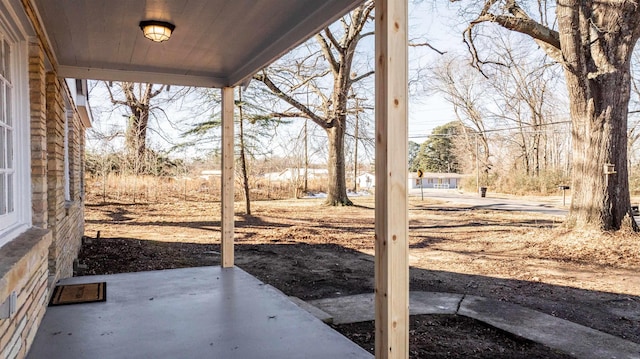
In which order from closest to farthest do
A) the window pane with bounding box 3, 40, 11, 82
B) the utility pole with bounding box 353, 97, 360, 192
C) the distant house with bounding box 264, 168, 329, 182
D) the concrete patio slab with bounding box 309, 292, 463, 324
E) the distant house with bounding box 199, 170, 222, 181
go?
1. the window pane with bounding box 3, 40, 11, 82
2. the concrete patio slab with bounding box 309, 292, 463, 324
3. the utility pole with bounding box 353, 97, 360, 192
4. the distant house with bounding box 199, 170, 222, 181
5. the distant house with bounding box 264, 168, 329, 182

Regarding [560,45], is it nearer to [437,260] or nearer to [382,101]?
[437,260]

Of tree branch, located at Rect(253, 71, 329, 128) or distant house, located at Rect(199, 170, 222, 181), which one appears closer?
tree branch, located at Rect(253, 71, 329, 128)

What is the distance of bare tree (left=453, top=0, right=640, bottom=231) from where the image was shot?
26.3 feet

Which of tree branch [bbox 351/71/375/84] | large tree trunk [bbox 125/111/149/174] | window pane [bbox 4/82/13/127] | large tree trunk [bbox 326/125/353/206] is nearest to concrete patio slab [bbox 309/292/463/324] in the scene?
window pane [bbox 4/82/13/127]

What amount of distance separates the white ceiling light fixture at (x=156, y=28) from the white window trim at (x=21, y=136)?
0.79 meters

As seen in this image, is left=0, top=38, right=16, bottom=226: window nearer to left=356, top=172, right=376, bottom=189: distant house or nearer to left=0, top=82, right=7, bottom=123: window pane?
left=0, top=82, right=7, bottom=123: window pane

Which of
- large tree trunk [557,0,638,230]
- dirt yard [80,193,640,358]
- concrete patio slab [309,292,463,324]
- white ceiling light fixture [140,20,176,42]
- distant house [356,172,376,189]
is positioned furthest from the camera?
distant house [356,172,376,189]

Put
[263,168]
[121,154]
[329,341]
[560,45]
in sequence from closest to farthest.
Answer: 1. [329,341]
2. [560,45]
3. [121,154]
4. [263,168]

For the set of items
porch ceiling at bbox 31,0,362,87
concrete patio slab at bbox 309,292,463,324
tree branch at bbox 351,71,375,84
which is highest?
tree branch at bbox 351,71,375,84

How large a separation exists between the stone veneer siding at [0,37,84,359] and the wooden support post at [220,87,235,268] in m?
1.57

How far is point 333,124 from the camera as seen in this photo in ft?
47.1

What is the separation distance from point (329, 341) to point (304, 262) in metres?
4.60

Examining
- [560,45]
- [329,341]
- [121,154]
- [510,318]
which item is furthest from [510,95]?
[329,341]

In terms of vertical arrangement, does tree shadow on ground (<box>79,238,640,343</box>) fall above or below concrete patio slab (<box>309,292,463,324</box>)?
below
